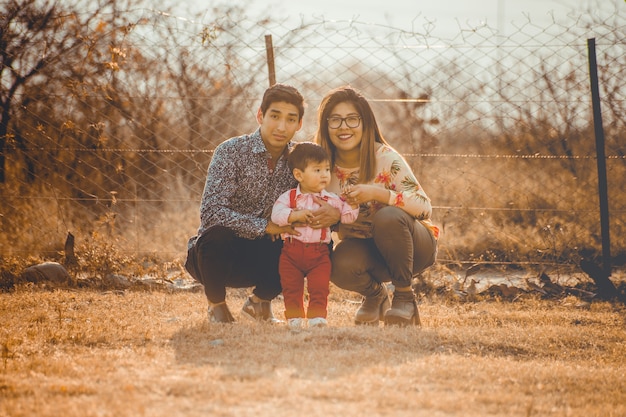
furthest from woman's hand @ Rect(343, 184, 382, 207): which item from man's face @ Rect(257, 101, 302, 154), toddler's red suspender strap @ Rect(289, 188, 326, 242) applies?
man's face @ Rect(257, 101, 302, 154)

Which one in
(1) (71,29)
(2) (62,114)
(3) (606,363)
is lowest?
(3) (606,363)

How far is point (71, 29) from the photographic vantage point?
230 inches

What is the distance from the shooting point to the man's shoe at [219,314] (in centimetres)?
385

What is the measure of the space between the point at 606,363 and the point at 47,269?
12.2ft

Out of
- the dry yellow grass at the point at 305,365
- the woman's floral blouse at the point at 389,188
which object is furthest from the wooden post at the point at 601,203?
the woman's floral blouse at the point at 389,188

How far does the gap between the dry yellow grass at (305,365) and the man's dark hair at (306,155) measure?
86cm

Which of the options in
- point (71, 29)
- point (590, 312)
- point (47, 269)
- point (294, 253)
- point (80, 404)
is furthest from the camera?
point (71, 29)

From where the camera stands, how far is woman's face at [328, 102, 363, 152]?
13.0 feet

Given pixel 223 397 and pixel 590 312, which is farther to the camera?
pixel 590 312

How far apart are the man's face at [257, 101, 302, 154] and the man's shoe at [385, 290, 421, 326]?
105 cm

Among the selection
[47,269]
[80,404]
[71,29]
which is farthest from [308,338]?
[71,29]

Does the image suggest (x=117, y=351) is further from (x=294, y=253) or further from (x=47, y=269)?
(x=47, y=269)

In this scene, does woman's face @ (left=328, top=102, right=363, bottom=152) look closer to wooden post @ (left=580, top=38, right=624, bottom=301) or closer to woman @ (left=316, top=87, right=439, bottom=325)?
woman @ (left=316, top=87, right=439, bottom=325)

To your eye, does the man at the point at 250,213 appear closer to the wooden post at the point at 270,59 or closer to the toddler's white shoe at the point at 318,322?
the toddler's white shoe at the point at 318,322
